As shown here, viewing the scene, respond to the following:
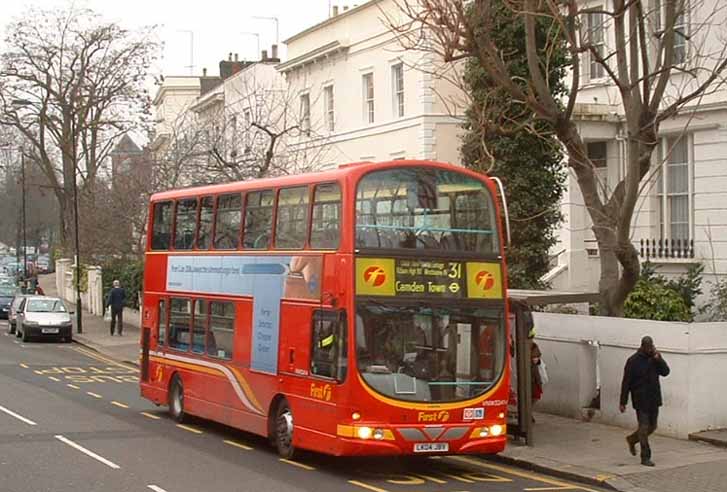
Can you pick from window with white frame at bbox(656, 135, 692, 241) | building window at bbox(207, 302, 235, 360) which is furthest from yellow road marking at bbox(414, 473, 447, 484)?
window with white frame at bbox(656, 135, 692, 241)

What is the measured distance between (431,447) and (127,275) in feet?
125

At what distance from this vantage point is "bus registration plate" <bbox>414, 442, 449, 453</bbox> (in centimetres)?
1441

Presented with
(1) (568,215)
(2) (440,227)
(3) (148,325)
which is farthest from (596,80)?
(2) (440,227)

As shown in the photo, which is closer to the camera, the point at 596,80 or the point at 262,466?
the point at 262,466

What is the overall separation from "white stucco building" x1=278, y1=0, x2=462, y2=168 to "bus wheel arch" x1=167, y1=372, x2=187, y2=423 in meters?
14.5

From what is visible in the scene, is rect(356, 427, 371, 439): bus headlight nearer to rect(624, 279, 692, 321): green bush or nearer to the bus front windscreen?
the bus front windscreen

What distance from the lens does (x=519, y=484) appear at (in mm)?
14414

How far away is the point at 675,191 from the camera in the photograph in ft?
89.4

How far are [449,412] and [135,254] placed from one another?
3867 centimetres

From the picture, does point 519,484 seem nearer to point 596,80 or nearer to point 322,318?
point 322,318

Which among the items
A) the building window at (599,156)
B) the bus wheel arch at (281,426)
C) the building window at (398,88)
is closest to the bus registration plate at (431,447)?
the bus wheel arch at (281,426)

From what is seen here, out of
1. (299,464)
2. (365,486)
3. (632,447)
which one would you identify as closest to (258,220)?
(299,464)

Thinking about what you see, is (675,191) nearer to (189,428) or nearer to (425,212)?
(189,428)

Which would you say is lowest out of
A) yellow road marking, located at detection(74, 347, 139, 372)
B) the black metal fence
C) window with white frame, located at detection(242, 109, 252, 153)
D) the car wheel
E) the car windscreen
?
yellow road marking, located at detection(74, 347, 139, 372)
